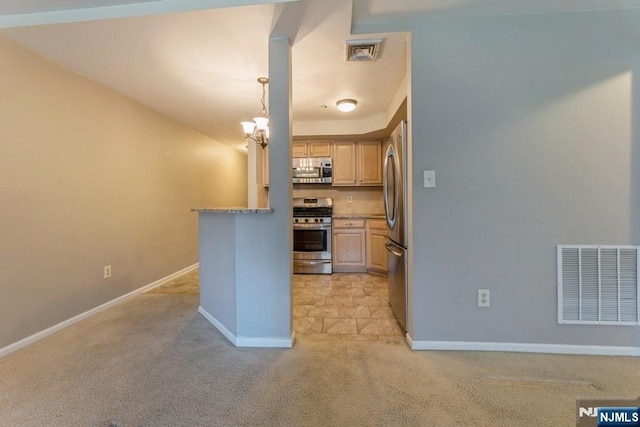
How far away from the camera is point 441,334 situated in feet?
6.50

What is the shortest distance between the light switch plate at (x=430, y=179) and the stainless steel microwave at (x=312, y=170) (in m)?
2.60

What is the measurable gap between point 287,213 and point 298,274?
2501 mm

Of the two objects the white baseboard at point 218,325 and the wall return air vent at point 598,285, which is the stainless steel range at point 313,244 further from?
the wall return air vent at point 598,285

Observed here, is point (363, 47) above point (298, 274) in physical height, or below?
above

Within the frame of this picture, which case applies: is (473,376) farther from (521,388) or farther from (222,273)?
(222,273)

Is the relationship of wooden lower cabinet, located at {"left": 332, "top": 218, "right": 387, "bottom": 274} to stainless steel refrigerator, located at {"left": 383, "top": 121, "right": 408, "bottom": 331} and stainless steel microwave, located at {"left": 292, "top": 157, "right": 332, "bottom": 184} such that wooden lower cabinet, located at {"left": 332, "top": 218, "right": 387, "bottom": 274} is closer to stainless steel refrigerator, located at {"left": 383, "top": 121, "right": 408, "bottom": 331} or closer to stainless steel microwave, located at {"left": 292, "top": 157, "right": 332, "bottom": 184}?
stainless steel microwave, located at {"left": 292, "top": 157, "right": 332, "bottom": 184}

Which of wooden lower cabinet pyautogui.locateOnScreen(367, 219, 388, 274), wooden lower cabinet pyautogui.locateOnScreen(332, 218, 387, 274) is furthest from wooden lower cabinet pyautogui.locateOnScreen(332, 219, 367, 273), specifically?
wooden lower cabinet pyautogui.locateOnScreen(367, 219, 388, 274)

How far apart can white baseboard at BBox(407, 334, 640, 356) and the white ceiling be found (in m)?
2.29

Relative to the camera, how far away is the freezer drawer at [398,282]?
2205 mm

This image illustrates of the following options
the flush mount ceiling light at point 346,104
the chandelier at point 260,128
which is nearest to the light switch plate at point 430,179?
the chandelier at point 260,128

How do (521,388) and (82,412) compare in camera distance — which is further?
(521,388)

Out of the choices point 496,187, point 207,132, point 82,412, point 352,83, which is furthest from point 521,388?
point 207,132

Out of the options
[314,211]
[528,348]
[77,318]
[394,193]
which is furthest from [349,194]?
[77,318]

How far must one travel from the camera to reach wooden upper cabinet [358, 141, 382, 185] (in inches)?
175
